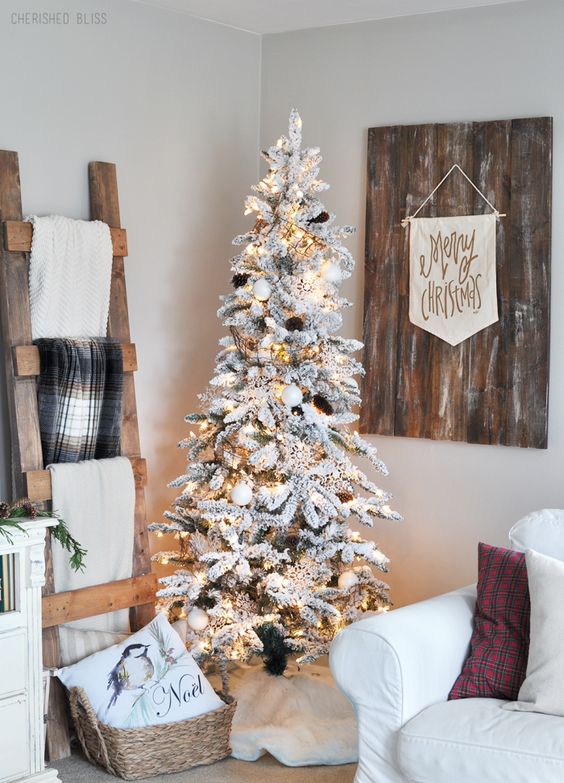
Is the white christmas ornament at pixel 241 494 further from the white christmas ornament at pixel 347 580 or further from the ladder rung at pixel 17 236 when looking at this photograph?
the ladder rung at pixel 17 236

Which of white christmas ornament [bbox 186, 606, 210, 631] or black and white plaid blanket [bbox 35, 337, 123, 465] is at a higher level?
black and white plaid blanket [bbox 35, 337, 123, 465]

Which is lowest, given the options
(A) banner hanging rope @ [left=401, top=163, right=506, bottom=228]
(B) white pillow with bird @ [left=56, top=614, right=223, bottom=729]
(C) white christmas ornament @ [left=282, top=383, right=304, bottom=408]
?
(B) white pillow with bird @ [left=56, top=614, right=223, bottom=729]

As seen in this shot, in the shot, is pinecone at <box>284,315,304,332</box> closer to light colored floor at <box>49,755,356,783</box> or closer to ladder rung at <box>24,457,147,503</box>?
ladder rung at <box>24,457,147,503</box>

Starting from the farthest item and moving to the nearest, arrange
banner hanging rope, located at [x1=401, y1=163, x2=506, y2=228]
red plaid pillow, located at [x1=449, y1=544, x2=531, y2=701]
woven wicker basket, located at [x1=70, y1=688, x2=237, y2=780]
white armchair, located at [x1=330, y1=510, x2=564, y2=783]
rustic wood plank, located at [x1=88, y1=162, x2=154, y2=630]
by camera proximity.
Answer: banner hanging rope, located at [x1=401, y1=163, x2=506, y2=228]
rustic wood plank, located at [x1=88, y1=162, x2=154, y2=630]
woven wicker basket, located at [x1=70, y1=688, x2=237, y2=780]
red plaid pillow, located at [x1=449, y1=544, x2=531, y2=701]
white armchair, located at [x1=330, y1=510, x2=564, y2=783]

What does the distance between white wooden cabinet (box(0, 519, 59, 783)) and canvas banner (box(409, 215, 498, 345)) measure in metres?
1.75

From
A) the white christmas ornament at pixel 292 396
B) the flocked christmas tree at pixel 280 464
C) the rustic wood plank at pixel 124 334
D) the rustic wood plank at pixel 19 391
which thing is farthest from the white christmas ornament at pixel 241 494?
the rustic wood plank at pixel 19 391

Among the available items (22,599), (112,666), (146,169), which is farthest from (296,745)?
(146,169)

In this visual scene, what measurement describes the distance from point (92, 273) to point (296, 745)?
1.79m

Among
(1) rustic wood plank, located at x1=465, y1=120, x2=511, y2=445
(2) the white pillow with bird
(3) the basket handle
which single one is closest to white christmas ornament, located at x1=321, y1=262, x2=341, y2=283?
(1) rustic wood plank, located at x1=465, y1=120, x2=511, y2=445

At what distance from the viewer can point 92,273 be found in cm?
354

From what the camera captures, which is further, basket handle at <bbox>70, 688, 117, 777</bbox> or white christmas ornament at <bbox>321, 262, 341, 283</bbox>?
white christmas ornament at <bbox>321, 262, 341, 283</bbox>

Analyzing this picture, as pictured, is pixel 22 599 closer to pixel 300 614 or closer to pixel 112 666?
pixel 112 666

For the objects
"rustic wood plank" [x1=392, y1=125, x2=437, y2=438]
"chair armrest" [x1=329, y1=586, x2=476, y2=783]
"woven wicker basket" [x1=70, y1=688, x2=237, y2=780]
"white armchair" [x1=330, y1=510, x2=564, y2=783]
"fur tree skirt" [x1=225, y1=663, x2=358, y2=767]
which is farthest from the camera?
"rustic wood plank" [x1=392, y1=125, x2=437, y2=438]

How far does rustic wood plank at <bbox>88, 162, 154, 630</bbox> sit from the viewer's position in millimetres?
3670
